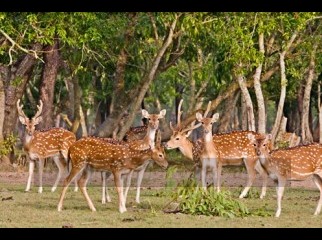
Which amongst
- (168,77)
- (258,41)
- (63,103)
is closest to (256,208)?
(258,41)

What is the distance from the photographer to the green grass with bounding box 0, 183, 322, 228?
13.0 meters

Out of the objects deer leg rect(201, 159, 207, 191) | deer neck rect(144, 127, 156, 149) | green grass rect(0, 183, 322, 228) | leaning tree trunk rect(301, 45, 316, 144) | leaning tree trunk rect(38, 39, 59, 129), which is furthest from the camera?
leaning tree trunk rect(301, 45, 316, 144)

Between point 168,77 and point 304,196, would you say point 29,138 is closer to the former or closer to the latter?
Result: point 304,196

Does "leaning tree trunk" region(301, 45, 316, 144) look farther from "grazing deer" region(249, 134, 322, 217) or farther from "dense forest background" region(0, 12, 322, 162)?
"grazing deer" region(249, 134, 322, 217)

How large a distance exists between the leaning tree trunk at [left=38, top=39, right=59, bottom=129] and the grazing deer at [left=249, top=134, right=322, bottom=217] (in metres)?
8.76

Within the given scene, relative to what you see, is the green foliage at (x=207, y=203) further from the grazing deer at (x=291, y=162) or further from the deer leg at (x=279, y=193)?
the grazing deer at (x=291, y=162)

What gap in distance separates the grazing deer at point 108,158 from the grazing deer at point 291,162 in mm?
1388

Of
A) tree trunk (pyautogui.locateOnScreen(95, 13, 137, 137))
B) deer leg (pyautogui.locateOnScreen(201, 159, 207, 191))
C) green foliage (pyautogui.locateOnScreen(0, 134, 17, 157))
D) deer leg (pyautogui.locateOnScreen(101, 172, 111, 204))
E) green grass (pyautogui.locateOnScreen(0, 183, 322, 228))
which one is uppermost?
tree trunk (pyautogui.locateOnScreen(95, 13, 137, 137))

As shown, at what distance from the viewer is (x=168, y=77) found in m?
33.3

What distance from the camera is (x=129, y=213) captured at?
557 inches

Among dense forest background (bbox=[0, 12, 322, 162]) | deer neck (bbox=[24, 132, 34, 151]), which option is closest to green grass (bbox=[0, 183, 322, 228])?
deer neck (bbox=[24, 132, 34, 151])

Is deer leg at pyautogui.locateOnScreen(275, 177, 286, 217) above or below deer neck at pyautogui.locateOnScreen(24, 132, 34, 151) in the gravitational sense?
below

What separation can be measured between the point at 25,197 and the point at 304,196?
453cm
